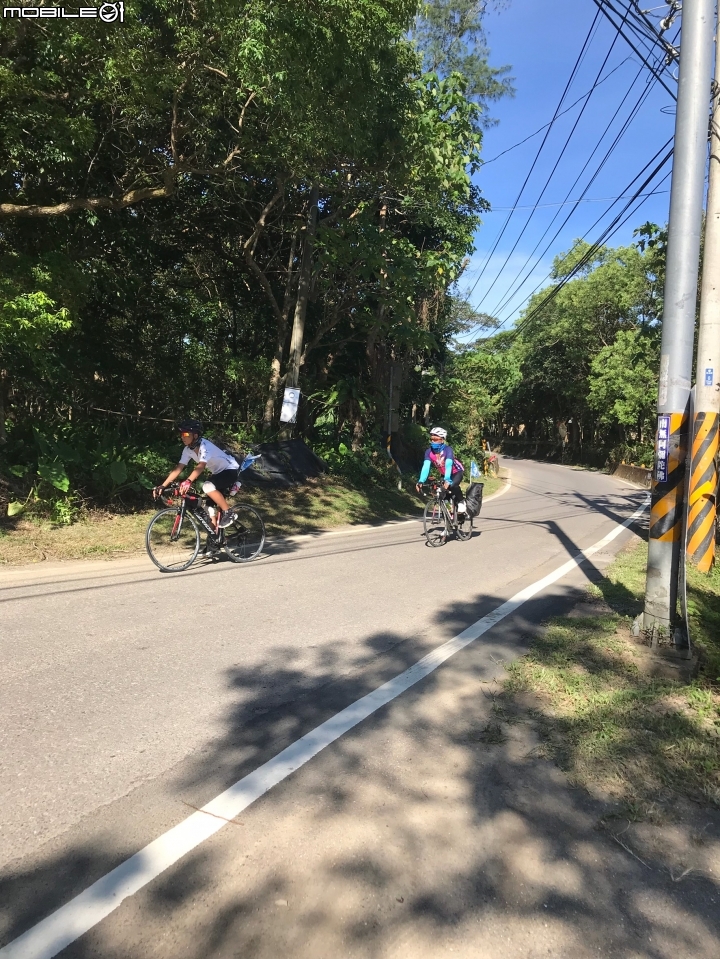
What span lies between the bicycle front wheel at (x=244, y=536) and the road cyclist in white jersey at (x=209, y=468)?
0.26 metres

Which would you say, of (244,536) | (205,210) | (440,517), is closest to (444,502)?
(440,517)

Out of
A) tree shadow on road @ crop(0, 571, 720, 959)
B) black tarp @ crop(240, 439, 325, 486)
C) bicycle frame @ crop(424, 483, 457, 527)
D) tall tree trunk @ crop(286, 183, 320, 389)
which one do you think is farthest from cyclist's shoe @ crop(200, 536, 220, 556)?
tall tree trunk @ crop(286, 183, 320, 389)

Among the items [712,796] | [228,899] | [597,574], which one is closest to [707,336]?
[597,574]

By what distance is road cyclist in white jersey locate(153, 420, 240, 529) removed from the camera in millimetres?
7798

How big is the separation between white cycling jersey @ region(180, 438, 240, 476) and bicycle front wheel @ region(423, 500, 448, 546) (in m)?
3.89

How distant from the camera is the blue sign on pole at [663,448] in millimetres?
5129

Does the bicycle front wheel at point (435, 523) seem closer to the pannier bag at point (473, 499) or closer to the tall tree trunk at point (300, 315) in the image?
the pannier bag at point (473, 499)

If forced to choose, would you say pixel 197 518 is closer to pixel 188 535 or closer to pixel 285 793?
pixel 188 535

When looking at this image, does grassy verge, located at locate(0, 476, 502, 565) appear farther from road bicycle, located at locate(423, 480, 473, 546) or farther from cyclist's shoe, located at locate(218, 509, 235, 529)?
road bicycle, located at locate(423, 480, 473, 546)

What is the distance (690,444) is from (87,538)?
7553 millimetres

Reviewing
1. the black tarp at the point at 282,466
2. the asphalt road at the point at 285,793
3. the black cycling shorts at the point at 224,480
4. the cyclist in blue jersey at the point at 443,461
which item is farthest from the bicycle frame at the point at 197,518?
the black tarp at the point at 282,466

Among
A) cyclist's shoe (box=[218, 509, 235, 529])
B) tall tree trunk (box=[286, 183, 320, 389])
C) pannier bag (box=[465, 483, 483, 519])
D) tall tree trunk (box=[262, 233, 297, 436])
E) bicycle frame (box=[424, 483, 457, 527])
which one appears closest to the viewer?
cyclist's shoe (box=[218, 509, 235, 529])

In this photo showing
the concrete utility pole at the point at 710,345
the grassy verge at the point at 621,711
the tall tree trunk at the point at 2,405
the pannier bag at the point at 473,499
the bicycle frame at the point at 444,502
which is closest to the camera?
the grassy verge at the point at 621,711

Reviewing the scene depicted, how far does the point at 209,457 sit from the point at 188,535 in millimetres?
1110
